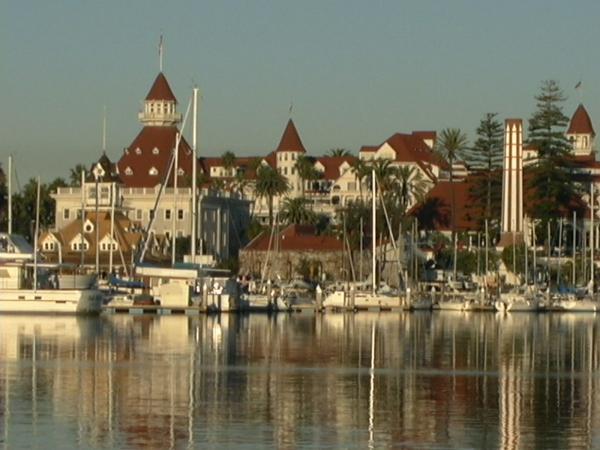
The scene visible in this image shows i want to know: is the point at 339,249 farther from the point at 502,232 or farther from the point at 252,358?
the point at 252,358

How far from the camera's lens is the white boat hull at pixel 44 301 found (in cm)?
8606

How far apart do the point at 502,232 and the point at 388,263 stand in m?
35.4

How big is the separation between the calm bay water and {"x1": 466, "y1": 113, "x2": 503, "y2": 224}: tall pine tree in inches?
3442

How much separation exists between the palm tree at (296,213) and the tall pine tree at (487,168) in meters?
15.3

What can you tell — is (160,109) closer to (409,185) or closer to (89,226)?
(409,185)

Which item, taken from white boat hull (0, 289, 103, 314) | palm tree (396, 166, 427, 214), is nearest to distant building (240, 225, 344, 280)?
palm tree (396, 166, 427, 214)

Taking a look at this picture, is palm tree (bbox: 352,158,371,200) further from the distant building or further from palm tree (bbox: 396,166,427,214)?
the distant building

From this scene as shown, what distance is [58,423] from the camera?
38.4 m

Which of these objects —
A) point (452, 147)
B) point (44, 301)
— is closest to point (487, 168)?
point (452, 147)

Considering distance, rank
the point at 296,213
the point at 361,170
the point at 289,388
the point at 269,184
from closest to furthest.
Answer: the point at 289,388 < the point at 361,170 < the point at 269,184 < the point at 296,213

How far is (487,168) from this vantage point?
169 m

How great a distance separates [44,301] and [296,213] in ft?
305

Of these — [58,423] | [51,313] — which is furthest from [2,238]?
[58,423]

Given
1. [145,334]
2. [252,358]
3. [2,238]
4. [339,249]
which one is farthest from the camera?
[339,249]
